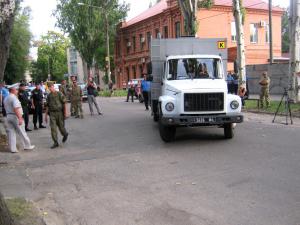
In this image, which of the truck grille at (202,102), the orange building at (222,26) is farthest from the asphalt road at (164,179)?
the orange building at (222,26)

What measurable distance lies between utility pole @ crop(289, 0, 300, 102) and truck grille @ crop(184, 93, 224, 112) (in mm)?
9259

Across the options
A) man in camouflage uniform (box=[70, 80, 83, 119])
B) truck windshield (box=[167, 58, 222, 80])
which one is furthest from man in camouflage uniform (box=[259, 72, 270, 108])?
man in camouflage uniform (box=[70, 80, 83, 119])

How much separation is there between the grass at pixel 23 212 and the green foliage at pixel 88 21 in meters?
47.2

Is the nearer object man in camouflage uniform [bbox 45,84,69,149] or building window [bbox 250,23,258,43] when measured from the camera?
man in camouflage uniform [bbox 45,84,69,149]

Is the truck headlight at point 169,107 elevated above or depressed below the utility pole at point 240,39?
below

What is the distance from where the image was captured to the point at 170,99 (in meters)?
11.4

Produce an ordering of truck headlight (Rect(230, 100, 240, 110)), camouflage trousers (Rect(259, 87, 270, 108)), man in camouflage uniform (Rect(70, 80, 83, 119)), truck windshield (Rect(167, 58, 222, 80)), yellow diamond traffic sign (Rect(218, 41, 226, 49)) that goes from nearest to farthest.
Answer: truck headlight (Rect(230, 100, 240, 110))
truck windshield (Rect(167, 58, 222, 80))
yellow diamond traffic sign (Rect(218, 41, 226, 49))
camouflage trousers (Rect(259, 87, 270, 108))
man in camouflage uniform (Rect(70, 80, 83, 119))

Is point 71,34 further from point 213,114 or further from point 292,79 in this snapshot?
point 213,114

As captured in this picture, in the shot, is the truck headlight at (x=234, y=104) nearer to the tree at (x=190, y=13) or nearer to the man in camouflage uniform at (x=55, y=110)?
the man in camouflage uniform at (x=55, y=110)

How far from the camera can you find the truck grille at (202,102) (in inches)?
444

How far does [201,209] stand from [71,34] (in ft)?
173

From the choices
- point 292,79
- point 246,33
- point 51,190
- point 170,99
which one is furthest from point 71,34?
point 51,190

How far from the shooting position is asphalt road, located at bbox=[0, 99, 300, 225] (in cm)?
595

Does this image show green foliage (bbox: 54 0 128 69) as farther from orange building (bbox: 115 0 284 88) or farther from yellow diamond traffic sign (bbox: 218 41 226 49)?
yellow diamond traffic sign (bbox: 218 41 226 49)
